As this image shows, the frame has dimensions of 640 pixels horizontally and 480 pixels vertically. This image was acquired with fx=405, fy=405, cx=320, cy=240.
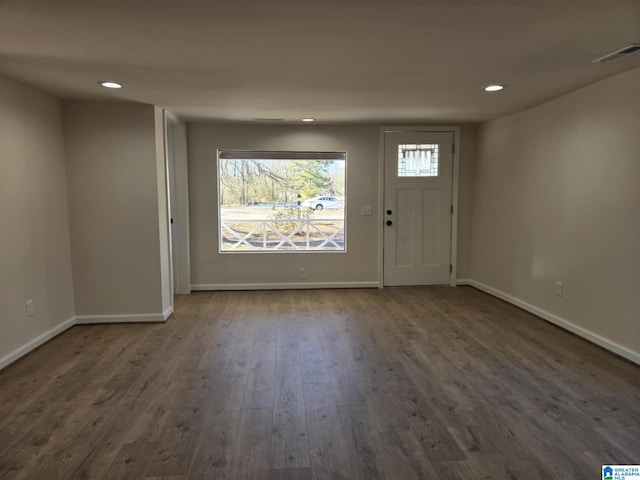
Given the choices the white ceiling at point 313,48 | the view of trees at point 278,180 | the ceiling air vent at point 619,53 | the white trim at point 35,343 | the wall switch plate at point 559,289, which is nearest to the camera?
the white ceiling at point 313,48

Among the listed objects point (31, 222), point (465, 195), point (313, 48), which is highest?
point (313, 48)

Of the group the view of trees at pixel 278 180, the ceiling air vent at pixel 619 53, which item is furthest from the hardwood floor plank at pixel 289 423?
the view of trees at pixel 278 180

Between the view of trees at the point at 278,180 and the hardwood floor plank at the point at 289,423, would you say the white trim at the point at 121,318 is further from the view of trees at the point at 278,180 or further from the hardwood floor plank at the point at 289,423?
the view of trees at the point at 278,180

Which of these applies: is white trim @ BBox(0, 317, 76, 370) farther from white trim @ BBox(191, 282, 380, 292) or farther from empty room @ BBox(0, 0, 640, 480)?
white trim @ BBox(191, 282, 380, 292)

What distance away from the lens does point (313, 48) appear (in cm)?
230

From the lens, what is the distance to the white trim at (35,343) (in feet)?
9.65

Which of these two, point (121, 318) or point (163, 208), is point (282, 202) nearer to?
point (163, 208)

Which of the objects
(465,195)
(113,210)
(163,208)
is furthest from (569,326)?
(113,210)

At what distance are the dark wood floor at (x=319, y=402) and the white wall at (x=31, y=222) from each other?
0.24 metres

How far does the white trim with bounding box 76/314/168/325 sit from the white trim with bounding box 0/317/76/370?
0.27 ft

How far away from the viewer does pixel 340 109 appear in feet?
13.2

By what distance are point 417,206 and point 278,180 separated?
1.89 metres

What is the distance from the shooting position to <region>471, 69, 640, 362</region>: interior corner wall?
2.99 meters

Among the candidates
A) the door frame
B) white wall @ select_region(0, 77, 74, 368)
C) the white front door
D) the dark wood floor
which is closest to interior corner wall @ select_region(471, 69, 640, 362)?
the dark wood floor
